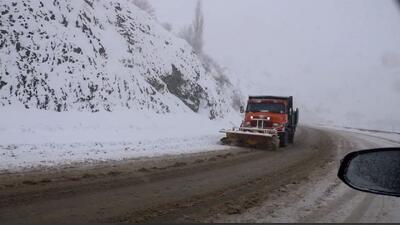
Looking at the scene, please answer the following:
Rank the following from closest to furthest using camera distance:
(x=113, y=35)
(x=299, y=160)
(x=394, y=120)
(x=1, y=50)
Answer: (x=299, y=160), (x=1, y=50), (x=113, y=35), (x=394, y=120)

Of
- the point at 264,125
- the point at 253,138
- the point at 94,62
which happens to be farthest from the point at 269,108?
the point at 94,62

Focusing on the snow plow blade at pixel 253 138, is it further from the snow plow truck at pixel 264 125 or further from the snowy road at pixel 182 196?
the snowy road at pixel 182 196

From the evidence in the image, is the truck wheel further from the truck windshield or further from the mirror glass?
the mirror glass

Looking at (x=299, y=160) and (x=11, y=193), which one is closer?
(x=11, y=193)

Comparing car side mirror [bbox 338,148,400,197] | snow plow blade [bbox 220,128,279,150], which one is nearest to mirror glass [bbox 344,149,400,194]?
car side mirror [bbox 338,148,400,197]

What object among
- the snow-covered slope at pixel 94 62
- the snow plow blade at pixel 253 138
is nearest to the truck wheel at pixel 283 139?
the snow plow blade at pixel 253 138

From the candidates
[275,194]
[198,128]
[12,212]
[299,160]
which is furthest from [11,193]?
[198,128]

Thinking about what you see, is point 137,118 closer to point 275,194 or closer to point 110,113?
point 110,113

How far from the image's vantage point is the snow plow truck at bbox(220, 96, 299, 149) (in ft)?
67.3

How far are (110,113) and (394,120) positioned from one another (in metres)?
51.7

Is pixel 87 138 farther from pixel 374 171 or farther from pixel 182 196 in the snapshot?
pixel 374 171

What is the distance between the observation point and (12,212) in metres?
7.12

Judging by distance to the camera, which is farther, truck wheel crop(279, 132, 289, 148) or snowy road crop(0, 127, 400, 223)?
truck wheel crop(279, 132, 289, 148)

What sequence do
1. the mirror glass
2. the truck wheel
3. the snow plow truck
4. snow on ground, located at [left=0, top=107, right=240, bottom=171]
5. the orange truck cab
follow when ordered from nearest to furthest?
the mirror glass, snow on ground, located at [left=0, top=107, right=240, bottom=171], the snow plow truck, the truck wheel, the orange truck cab
